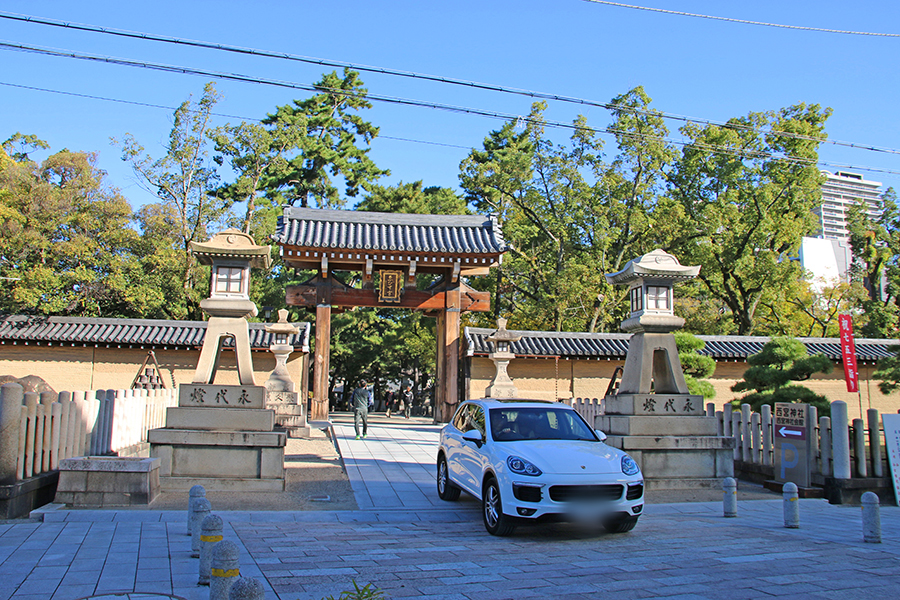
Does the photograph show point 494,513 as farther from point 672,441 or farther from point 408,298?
point 408,298

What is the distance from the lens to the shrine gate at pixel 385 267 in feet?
68.6

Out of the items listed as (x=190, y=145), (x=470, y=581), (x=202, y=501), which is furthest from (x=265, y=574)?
(x=190, y=145)

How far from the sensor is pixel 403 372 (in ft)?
123

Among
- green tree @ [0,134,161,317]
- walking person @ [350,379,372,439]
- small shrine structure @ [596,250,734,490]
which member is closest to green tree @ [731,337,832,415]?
small shrine structure @ [596,250,734,490]

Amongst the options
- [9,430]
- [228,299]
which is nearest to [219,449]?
[228,299]

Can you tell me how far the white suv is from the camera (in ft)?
22.3

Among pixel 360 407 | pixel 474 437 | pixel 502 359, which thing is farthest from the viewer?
pixel 502 359

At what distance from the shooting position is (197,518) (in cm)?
591

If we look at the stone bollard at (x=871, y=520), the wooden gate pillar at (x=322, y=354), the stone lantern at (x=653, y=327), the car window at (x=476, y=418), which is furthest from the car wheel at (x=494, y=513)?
the wooden gate pillar at (x=322, y=354)

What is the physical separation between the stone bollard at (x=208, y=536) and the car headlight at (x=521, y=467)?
10.8ft

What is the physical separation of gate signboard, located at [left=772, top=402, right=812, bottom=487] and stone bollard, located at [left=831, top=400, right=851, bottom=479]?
385 millimetres

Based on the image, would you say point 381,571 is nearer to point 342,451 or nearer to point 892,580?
point 892,580

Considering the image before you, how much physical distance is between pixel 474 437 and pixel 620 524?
2012mm

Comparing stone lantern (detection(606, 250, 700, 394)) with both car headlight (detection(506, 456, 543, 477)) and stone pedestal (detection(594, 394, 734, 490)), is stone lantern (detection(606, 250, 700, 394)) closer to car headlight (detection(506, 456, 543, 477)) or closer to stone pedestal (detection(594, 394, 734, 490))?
stone pedestal (detection(594, 394, 734, 490))
